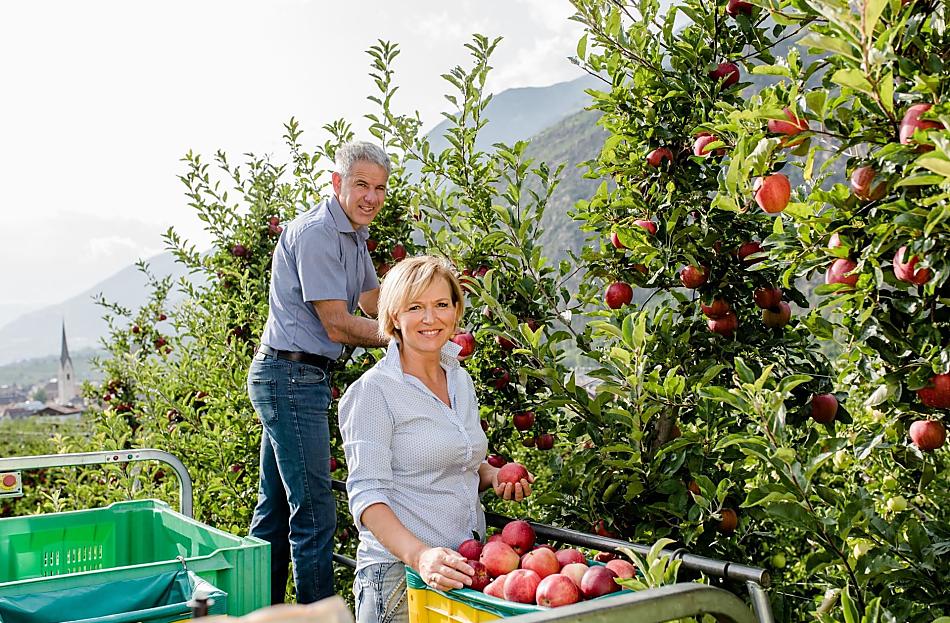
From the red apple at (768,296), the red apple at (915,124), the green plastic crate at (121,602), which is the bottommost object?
the green plastic crate at (121,602)

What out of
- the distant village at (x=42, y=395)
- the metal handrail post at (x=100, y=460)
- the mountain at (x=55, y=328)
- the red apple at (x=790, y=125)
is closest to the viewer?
the red apple at (x=790, y=125)

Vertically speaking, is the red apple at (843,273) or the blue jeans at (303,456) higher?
the red apple at (843,273)

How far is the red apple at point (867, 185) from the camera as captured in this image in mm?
1609

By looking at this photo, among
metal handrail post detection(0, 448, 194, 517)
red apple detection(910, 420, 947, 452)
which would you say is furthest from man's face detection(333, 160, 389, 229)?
red apple detection(910, 420, 947, 452)

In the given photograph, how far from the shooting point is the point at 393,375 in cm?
219

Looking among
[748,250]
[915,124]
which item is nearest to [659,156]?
[748,250]

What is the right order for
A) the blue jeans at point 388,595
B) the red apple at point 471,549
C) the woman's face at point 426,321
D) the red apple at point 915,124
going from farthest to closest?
the woman's face at point 426,321 < the blue jeans at point 388,595 < the red apple at point 471,549 < the red apple at point 915,124

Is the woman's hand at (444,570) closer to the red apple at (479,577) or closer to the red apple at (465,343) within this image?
the red apple at (479,577)

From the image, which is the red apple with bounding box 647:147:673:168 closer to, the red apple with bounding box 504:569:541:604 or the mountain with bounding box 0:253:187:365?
the red apple with bounding box 504:569:541:604

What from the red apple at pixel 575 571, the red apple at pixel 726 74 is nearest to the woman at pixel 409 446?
the red apple at pixel 575 571

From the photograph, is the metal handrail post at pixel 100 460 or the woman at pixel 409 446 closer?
the woman at pixel 409 446

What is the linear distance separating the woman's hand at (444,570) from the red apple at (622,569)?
0.29 m

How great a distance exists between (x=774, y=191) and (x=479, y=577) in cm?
103

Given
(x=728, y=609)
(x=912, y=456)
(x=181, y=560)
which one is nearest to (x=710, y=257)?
(x=912, y=456)
